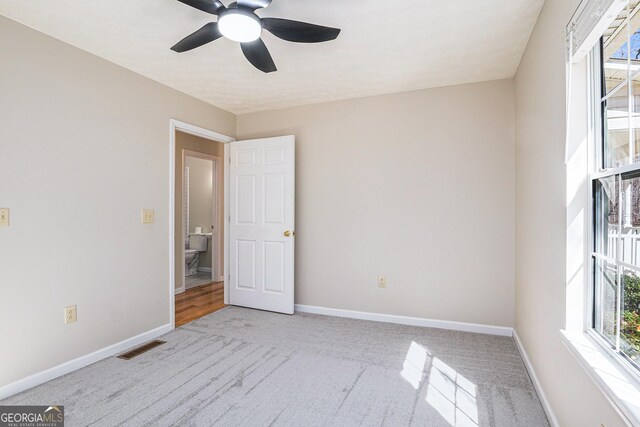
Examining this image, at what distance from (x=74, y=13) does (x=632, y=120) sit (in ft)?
9.93

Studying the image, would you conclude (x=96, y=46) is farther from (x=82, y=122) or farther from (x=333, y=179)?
(x=333, y=179)

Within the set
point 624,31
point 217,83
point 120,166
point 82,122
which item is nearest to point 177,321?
point 120,166

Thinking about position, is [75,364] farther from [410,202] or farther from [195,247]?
[195,247]

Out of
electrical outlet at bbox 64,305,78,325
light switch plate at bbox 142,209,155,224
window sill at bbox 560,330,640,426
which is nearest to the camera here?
window sill at bbox 560,330,640,426

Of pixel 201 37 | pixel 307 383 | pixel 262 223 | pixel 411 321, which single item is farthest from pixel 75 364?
pixel 411 321

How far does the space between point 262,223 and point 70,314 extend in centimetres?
201

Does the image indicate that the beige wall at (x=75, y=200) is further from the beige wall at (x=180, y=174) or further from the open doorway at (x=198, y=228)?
the beige wall at (x=180, y=174)

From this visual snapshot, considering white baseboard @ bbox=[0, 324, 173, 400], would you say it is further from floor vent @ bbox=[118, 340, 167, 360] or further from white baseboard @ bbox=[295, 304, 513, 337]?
white baseboard @ bbox=[295, 304, 513, 337]

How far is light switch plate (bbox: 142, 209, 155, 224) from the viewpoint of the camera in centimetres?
299

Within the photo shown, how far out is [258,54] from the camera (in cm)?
209

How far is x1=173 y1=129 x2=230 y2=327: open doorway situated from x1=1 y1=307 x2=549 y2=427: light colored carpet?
3.52ft

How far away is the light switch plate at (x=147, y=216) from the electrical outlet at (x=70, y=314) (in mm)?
888

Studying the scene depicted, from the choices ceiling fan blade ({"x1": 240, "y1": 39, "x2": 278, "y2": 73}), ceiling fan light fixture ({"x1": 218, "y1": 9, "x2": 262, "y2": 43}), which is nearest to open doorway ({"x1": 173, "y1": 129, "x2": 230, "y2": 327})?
ceiling fan blade ({"x1": 240, "y1": 39, "x2": 278, "y2": 73})

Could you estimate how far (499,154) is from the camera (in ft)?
9.97
